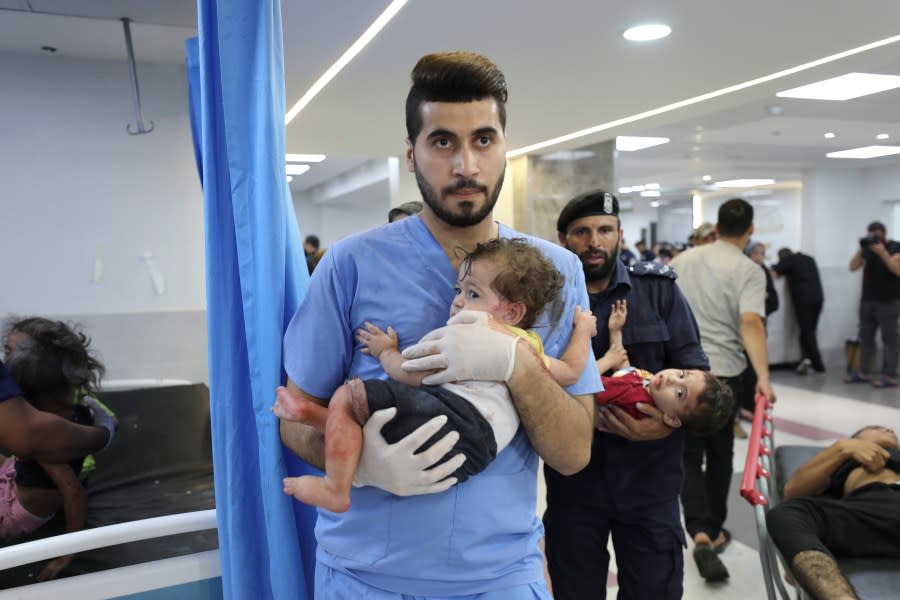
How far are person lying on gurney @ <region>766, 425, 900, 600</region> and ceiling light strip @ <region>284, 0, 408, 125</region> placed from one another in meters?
2.19

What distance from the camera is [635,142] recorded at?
8.41m

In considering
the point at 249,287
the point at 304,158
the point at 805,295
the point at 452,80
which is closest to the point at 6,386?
the point at 249,287

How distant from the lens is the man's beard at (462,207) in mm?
1234

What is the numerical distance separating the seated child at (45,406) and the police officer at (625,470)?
4.61ft

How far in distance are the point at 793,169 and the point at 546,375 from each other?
12.7 metres

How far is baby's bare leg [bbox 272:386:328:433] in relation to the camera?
1157 mm

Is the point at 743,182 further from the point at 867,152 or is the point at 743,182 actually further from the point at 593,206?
the point at 593,206

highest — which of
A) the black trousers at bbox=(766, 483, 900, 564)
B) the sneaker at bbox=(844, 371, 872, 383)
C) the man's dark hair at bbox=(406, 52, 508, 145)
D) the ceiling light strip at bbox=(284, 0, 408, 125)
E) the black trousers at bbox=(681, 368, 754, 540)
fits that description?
the ceiling light strip at bbox=(284, 0, 408, 125)

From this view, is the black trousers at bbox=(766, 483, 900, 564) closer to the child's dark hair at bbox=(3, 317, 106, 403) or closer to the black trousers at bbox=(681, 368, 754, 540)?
the black trousers at bbox=(681, 368, 754, 540)

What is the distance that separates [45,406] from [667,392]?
6.09 feet

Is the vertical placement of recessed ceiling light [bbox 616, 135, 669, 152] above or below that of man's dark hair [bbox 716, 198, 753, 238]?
above

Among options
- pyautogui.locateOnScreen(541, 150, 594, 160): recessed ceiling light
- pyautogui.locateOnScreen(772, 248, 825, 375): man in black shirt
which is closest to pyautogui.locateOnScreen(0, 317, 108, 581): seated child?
pyautogui.locateOnScreen(541, 150, 594, 160): recessed ceiling light

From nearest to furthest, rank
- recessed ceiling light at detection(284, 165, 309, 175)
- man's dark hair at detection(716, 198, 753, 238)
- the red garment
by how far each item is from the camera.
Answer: the red garment → man's dark hair at detection(716, 198, 753, 238) → recessed ceiling light at detection(284, 165, 309, 175)

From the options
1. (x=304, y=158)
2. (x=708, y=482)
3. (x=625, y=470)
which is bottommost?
(x=708, y=482)
